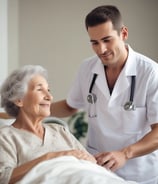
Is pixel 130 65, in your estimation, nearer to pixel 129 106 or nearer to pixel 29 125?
pixel 129 106

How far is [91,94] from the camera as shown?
2.12 metres

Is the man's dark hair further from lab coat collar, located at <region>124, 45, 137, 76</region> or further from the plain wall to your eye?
the plain wall

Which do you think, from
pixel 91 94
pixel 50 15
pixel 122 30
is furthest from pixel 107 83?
pixel 50 15

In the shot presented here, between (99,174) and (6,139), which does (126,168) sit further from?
(6,139)

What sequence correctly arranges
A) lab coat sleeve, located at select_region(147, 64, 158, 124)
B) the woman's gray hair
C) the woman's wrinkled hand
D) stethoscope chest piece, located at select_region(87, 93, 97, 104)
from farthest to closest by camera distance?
stethoscope chest piece, located at select_region(87, 93, 97, 104)
lab coat sleeve, located at select_region(147, 64, 158, 124)
the woman's gray hair
the woman's wrinkled hand

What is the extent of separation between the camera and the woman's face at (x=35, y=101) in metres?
1.86

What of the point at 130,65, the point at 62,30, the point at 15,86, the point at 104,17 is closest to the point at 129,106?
the point at 130,65

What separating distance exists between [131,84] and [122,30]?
28cm

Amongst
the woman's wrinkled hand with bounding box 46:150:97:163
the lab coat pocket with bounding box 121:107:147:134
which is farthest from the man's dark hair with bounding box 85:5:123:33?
the woman's wrinkled hand with bounding box 46:150:97:163

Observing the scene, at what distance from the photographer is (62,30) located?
11.0ft

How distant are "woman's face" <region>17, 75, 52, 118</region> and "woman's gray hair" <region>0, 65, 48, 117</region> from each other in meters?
0.02

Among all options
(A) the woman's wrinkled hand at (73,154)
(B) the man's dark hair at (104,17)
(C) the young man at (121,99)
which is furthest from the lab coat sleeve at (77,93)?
(A) the woman's wrinkled hand at (73,154)

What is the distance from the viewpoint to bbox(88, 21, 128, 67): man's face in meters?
1.92

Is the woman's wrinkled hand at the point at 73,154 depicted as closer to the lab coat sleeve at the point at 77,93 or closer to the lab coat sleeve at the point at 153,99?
the lab coat sleeve at the point at 153,99
